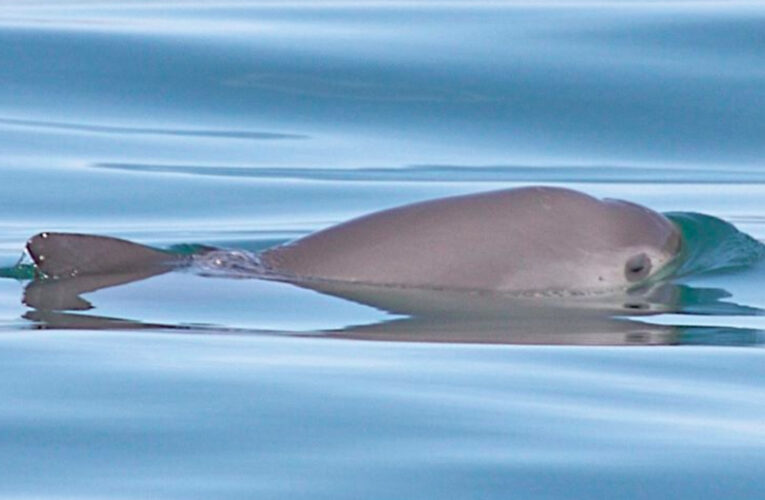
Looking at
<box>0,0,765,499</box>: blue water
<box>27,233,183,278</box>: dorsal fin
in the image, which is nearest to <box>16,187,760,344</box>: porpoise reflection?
<box>27,233,183,278</box>: dorsal fin

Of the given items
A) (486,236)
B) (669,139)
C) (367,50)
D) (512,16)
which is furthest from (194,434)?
(512,16)

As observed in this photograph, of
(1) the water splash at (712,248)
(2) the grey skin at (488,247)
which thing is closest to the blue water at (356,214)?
(1) the water splash at (712,248)

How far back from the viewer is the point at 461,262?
786cm

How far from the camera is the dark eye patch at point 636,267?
26.8 feet

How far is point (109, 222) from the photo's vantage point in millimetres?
10398

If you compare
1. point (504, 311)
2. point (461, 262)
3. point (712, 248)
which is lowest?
point (504, 311)

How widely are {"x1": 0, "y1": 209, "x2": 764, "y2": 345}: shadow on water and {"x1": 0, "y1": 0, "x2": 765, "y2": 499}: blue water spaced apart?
27 millimetres

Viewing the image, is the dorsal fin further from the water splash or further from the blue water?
the water splash

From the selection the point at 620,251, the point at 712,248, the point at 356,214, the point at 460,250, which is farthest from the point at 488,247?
the point at 356,214

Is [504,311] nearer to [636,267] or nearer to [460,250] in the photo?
[460,250]

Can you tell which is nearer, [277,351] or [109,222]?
[277,351]

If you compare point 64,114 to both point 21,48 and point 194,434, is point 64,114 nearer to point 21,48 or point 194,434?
point 21,48

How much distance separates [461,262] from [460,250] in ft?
0.19

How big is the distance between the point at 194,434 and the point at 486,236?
2.99 metres
